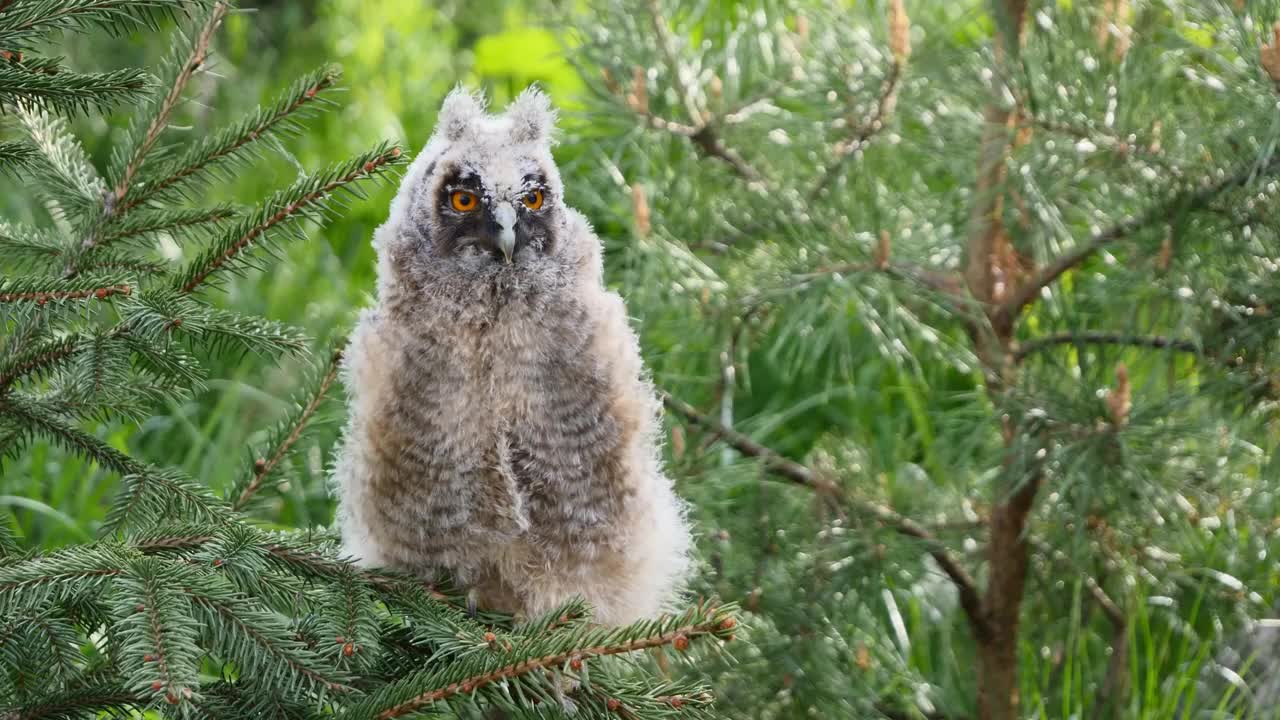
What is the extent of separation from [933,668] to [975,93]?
1.57 metres

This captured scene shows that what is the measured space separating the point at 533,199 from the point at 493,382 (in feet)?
0.85

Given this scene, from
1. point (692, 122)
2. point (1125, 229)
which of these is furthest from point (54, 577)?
point (1125, 229)

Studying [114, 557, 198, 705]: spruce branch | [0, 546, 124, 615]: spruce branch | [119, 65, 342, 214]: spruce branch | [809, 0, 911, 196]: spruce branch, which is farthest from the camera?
[809, 0, 911, 196]: spruce branch

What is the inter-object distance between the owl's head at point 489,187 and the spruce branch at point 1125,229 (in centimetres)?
108

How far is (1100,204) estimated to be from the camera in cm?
250

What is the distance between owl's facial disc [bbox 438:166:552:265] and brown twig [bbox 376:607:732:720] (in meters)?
0.58

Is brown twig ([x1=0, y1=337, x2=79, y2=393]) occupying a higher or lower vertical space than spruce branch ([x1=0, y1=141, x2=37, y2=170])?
lower

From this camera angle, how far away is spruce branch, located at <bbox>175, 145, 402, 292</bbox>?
1.58 metres

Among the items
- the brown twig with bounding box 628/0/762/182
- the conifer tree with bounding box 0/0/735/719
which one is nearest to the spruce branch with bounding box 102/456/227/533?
the conifer tree with bounding box 0/0/735/719

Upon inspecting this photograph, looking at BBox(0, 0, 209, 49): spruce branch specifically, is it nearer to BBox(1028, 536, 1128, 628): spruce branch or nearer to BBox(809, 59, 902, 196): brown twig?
BBox(809, 59, 902, 196): brown twig

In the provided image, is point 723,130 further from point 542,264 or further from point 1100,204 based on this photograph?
point 542,264

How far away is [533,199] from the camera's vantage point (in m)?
1.78

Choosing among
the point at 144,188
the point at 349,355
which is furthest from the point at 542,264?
the point at 144,188

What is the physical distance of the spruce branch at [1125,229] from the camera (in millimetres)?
2151
